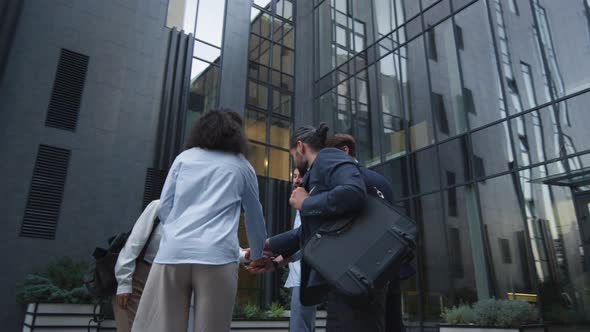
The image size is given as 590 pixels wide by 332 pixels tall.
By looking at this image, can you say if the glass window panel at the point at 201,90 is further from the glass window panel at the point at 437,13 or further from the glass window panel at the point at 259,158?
the glass window panel at the point at 437,13

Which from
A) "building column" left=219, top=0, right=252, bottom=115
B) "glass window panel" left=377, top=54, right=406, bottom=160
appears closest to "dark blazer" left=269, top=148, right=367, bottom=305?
"glass window panel" left=377, top=54, right=406, bottom=160

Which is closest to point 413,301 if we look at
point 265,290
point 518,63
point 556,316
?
point 556,316

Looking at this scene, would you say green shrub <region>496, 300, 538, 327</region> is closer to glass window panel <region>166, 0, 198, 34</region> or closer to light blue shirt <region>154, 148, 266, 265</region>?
light blue shirt <region>154, 148, 266, 265</region>

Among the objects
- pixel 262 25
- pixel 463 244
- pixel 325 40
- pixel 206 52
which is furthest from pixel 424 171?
pixel 262 25

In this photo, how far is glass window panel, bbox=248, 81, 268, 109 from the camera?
48.7ft

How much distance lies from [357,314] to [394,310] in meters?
0.53

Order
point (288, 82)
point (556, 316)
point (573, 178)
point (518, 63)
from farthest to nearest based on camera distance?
point (288, 82) → point (518, 63) → point (573, 178) → point (556, 316)

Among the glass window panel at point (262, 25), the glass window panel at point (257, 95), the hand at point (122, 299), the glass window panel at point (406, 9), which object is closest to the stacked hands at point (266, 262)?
the hand at point (122, 299)

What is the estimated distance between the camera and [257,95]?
49.3 ft

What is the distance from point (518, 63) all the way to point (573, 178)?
3.16 meters

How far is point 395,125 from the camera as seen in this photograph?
40.8ft

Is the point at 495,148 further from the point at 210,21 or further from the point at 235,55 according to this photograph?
the point at 210,21

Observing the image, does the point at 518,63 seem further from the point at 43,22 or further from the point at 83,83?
the point at 43,22

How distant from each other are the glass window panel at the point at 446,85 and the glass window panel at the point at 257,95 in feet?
20.7
